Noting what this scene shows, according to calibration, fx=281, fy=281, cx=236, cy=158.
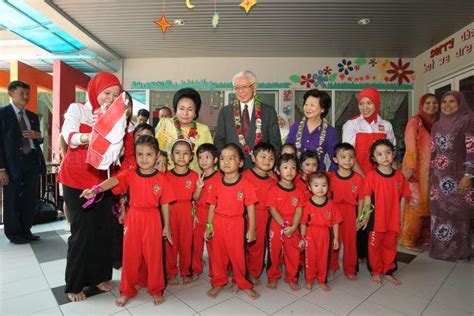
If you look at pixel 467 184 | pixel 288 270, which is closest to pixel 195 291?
pixel 288 270

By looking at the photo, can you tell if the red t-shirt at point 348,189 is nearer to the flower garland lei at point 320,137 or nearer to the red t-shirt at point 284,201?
the flower garland lei at point 320,137

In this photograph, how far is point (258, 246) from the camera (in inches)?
91.9

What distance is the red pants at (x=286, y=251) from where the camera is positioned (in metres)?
2.31

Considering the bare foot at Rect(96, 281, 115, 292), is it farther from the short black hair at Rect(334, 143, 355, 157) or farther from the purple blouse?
the short black hair at Rect(334, 143, 355, 157)

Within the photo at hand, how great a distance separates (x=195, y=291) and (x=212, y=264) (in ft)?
0.86

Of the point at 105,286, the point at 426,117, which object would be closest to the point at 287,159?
the point at 105,286

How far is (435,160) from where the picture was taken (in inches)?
122

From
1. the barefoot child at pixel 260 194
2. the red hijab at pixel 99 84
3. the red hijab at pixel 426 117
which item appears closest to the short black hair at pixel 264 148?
the barefoot child at pixel 260 194

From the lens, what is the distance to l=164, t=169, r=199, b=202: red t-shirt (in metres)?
2.32

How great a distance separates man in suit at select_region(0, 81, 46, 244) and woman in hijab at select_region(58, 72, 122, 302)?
2.03 metres

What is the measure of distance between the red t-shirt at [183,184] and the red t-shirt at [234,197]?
28 centimetres

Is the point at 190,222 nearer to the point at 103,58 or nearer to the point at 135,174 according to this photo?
the point at 135,174

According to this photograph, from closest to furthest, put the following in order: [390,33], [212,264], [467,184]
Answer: [212,264]
[467,184]
[390,33]

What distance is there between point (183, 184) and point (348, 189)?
1438 mm
